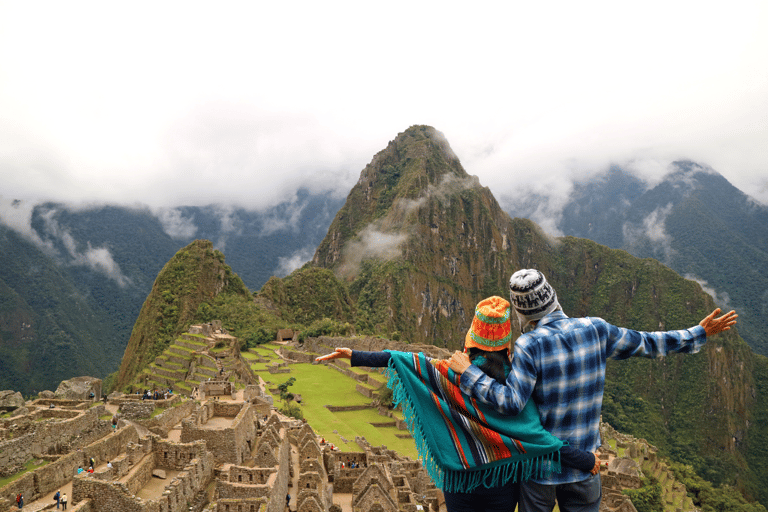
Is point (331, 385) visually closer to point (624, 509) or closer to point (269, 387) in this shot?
point (269, 387)

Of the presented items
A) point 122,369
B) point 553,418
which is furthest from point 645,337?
point 122,369

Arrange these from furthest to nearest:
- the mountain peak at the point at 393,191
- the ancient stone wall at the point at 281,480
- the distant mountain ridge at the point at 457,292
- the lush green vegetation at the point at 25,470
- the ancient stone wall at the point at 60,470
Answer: the mountain peak at the point at 393,191, the distant mountain ridge at the point at 457,292, the ancient stone wall at the point at 281,480, the lush green vegetation at the point at 25,470, the ancient stone wall at the point at 60,470

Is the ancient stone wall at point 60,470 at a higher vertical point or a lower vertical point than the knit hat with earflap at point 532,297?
lower

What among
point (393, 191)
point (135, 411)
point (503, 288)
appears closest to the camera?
point (135, 411)

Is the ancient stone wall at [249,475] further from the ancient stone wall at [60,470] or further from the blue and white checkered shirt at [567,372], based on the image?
the blue and white checkered shirt at [567,372]

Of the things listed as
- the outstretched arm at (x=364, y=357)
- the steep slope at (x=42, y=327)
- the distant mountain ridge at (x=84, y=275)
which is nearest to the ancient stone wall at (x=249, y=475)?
the outstretched arm at (x=364, y=357)

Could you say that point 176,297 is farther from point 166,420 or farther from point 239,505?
point 239,505

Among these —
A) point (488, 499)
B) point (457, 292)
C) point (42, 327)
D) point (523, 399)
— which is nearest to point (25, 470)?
point (488, 499)
